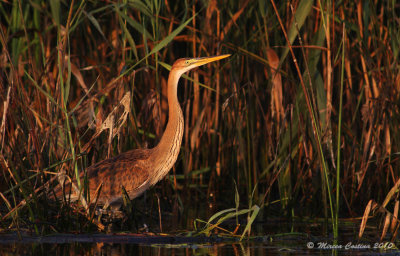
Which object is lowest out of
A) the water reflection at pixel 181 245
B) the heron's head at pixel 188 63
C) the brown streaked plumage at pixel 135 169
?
the water reflection at pixel 181 245

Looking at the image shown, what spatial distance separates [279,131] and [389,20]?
4.05ft

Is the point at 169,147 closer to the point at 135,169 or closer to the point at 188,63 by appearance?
the point at 135,169

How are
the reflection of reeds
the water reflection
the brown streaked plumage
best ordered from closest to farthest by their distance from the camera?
the water reflection → the reflection of reeds → the brown streaked plumage

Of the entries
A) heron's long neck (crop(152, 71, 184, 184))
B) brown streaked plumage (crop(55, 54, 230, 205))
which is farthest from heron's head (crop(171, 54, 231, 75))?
heron's long neck (crop(152, 71, 184, 184))

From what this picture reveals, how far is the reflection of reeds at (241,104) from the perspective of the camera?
18.2 ft

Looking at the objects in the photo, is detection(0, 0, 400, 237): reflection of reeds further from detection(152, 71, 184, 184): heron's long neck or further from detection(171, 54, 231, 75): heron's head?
detection(152, 71, 184, 184): heron's long neck

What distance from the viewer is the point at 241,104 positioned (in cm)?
649

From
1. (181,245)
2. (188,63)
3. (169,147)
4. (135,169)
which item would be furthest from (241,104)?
(181,245)

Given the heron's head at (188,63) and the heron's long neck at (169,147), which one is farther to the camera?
the heron's head at (188,63)

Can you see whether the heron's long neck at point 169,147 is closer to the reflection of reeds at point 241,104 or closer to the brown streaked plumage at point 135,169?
the brown streaked plumage at point 135,169

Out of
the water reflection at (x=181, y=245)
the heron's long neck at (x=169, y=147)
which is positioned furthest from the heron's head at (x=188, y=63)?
the water reflection at (x=181, y=245)

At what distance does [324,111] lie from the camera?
5.77 m

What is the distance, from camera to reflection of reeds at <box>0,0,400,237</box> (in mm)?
5559

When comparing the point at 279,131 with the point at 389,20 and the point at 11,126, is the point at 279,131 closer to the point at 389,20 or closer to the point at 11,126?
the point at 389,20
